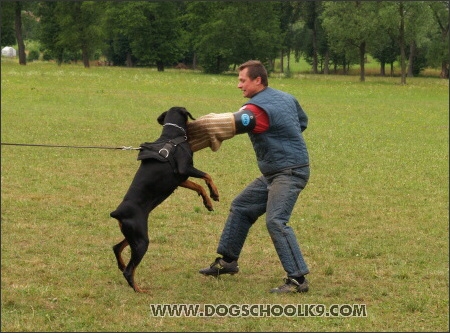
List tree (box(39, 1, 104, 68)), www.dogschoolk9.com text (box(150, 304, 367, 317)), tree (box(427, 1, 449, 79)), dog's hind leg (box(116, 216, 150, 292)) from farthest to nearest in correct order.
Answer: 1. tree (box(39, 1, 104, 68))
2. tree (box(427, 1, 449, 79))
3. dog's hind leg (box(116, 216, 150, 292))
4. www.dogschoolk9.com text (box(150, 304, 367, 317))

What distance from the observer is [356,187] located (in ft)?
37.8

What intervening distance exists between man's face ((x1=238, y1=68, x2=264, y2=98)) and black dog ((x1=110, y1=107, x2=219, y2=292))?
613 millimetres

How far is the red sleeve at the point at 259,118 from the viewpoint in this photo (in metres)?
5.84

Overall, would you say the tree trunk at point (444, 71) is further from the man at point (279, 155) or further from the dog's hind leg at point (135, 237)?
the dog's hind leg at point (135, 237)

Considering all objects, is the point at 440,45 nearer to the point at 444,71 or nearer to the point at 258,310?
the point at 444,71

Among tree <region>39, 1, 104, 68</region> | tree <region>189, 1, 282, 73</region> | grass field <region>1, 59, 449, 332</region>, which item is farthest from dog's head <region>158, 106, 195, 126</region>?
tree <region>39, 1, 104, 68</region>

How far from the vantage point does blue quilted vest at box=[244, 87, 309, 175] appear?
5.88 m

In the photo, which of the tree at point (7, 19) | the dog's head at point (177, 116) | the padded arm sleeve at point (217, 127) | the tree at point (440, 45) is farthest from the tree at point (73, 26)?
Answer: the padded arm sleeve at point (217, 127)

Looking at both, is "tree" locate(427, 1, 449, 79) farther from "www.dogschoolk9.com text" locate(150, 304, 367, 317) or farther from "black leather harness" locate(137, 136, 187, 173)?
"www.dogschoolk9.com text" locate(150, 304, 367, 317)

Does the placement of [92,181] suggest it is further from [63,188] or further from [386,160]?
[386,160]

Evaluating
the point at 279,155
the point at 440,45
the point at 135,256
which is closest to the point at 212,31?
the point at 440,45

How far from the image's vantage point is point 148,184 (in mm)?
5754

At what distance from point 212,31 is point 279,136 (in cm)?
5660

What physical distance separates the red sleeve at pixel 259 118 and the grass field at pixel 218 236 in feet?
4.42
